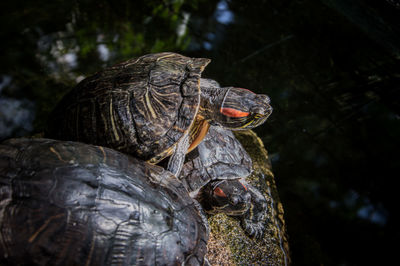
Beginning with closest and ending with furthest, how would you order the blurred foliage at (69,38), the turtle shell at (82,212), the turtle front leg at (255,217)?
1. the turtle shell at (82,212)
2. the turtle front leg at (255,217)
3. the blurred foliage at (69,38)

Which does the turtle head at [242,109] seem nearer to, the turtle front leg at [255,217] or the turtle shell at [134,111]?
the turtle shell at [134,111]

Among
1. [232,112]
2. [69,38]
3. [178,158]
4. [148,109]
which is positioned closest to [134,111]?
[148,109]

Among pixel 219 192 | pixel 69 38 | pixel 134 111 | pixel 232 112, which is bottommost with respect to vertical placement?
pixel 69 38

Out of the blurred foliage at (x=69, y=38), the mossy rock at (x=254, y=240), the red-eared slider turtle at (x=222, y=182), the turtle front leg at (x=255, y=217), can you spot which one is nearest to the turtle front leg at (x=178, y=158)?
the red-eared slider turtle at (x=222, y=182)

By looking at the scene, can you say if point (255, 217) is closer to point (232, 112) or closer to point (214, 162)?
point (214, 162)

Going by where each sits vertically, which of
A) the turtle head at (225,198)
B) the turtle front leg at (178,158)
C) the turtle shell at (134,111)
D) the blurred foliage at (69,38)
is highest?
the turtle shell at (134,111)

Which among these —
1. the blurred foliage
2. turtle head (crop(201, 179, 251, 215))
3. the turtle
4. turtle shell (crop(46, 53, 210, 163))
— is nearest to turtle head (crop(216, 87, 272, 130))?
the turtle

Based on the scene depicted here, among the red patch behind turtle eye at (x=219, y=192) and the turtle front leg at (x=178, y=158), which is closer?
the turtle front leg at (x=178, y=158)
